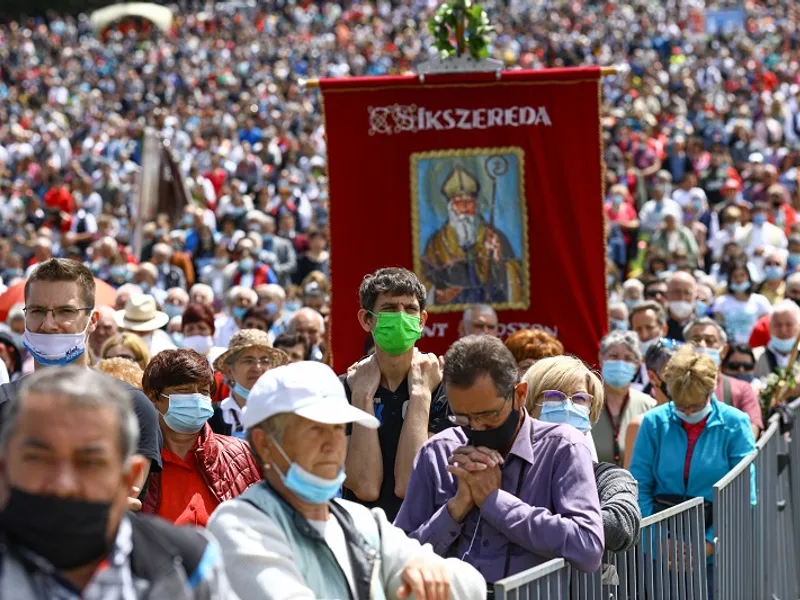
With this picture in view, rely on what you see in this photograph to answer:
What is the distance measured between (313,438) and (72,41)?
43.6m

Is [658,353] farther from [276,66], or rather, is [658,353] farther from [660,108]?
[276,66]

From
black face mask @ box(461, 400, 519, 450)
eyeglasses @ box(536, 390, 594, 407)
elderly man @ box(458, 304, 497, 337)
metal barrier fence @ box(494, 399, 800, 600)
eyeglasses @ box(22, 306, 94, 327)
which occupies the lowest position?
metal barrier fence @ box(494, 399, 800, 600)

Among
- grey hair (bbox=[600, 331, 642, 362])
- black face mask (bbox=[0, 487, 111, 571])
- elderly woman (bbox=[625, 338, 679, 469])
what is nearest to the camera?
black face mask (bbox=[0, 487, 111, 571])

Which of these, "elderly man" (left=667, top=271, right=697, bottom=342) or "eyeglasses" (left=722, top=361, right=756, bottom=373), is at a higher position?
"elderly man" (left=667, top=271, right=697, bottom=342)

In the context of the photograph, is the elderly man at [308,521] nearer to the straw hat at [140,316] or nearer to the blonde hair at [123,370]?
the blonde hair at [123,370]

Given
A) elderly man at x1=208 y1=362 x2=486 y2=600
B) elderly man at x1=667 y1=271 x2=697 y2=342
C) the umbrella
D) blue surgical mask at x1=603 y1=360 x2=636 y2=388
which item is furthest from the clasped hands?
elderly man at x1=667 y1=271 x2=697 y2=342

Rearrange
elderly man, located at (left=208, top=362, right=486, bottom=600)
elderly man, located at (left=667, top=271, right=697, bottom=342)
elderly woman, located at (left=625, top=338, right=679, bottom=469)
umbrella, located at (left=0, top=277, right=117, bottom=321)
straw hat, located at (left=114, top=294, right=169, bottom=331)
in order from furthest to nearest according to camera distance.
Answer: elderly man, located at (left=667, top=271, right=697, bottom=342) → umbrella, located at (left=0, top=277, right=117, bottom=321) → straw hat, located at (left=114, top=294, right=169, bottom=331) → elderly woman, located at (left=625, top=338, right=679, bottom=469) → elderly man, located at (left=208, top=362, right=486, bottom=600)

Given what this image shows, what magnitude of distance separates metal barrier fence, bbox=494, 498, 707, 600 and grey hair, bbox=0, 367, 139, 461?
55.0 inches

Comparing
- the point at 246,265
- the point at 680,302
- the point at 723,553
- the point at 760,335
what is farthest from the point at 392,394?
the point at 246,265

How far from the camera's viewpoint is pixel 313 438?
389cm

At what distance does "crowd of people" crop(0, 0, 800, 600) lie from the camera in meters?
3.05

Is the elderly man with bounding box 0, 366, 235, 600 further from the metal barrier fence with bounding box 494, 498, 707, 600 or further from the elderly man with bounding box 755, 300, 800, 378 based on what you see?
Result: the elderly man with bounding box 755, 300, 800, 378

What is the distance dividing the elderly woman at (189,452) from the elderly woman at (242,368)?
157 cm

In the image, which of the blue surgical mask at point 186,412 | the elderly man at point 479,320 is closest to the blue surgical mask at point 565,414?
the blue surgical mask at point 186,412
